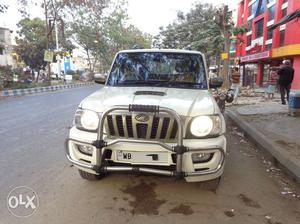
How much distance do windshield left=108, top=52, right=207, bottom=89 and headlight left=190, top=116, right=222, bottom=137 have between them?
1.23 m

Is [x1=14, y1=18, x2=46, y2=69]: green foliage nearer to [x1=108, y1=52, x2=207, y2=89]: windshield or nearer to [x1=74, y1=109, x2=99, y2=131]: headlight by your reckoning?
[x1=108, y1=52, x2=207, y2=89]: windshield

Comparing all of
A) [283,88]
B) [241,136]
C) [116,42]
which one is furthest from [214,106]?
[116,42]

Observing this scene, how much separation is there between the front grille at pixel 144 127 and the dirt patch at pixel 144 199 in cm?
81

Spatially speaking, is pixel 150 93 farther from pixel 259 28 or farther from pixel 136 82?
pixel 259 28

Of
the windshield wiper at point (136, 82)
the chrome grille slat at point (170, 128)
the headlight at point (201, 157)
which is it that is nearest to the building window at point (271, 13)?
the windshield wiper at point (136, 82)

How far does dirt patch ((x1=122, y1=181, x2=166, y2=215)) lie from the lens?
10.4 feet

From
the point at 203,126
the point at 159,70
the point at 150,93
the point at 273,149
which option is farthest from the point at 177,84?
the point at 273,149

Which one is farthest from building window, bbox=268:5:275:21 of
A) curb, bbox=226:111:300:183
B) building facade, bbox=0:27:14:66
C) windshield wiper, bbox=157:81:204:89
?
building facade, bbox=0:27:14:66

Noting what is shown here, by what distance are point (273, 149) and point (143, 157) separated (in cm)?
302

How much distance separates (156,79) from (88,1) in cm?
2367

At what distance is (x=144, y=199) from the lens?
3436mm

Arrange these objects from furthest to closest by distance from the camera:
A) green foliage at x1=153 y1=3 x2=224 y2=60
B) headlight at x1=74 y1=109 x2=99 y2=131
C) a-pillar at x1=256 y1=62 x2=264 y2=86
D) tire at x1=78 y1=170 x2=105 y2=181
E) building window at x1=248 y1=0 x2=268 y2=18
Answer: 1. a-pillar at x1=256 y1=62 x2=264 y2=86
2. building window at x1=248 y1=0 x2=268 y2=18
3. green foliage at x1=153 y1=3 x2=224 y2=60
4. tire at x1=78 y1=170 x2=105 y2=181
5. headlight at x1=74 y1=109 x2=99 y2=131

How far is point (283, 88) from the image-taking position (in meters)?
10.7

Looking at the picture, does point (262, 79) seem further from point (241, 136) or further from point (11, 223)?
point (11, 223)
